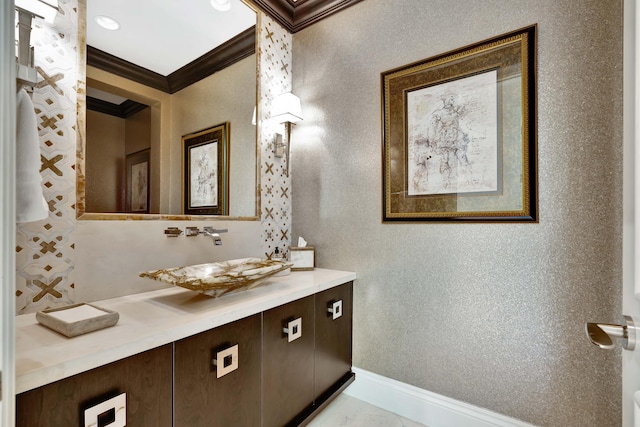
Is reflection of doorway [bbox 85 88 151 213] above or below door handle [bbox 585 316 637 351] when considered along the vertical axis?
above

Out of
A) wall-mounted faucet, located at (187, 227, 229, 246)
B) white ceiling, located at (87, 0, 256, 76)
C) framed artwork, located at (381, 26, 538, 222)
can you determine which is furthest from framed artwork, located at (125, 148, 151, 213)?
framed artwork, located at (381, 26, 538, 222)

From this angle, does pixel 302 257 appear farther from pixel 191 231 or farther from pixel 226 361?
pixel 226 361

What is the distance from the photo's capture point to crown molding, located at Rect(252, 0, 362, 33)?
196 cm

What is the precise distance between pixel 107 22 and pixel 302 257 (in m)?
1.52

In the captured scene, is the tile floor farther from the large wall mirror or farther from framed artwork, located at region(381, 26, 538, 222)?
the large wall mirror

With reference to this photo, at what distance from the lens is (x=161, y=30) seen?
1.43 meters

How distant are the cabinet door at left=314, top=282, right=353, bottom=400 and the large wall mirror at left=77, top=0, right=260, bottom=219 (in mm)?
751

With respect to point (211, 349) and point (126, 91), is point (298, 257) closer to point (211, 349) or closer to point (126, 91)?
point (211, 349)

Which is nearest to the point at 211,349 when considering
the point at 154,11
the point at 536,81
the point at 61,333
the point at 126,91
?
the point at 61,333

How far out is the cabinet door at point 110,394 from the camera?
69 cm

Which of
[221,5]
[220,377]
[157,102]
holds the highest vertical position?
[221,5]

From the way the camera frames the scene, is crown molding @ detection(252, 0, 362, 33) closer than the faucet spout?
No

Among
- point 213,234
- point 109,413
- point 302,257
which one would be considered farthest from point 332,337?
point 109,413

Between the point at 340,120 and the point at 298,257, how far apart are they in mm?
947
